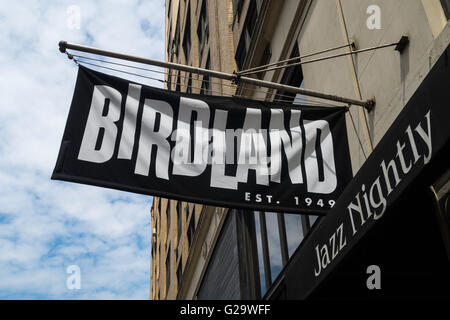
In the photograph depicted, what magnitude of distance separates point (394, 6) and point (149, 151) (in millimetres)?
3732

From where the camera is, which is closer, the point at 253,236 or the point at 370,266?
the point at 370,266

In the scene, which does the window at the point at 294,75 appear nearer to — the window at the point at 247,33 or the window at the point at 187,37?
the window at the point at 247,33

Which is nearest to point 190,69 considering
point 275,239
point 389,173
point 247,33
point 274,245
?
point 389,173

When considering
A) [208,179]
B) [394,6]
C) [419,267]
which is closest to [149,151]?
[208,179]

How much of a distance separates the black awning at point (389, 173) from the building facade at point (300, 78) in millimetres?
205

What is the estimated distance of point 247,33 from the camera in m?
15.6

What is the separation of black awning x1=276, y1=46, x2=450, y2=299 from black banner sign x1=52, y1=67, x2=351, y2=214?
1.02 m

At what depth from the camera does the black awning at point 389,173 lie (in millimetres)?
3330

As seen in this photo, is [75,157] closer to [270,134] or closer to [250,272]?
[270,134]

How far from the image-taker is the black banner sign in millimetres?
5629

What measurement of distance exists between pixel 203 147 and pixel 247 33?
1037 cm

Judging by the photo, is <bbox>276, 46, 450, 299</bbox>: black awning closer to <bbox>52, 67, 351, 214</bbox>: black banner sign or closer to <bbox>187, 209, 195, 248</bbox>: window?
<bbox>52, 67, 351, 214</bbox>: black banner sign

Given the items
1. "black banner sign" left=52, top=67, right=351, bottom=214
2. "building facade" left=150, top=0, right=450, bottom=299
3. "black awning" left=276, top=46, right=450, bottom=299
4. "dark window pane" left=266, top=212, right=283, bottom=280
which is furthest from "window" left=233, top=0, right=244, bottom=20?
"black awning" left=276, top=46, right=450, bottom=299
